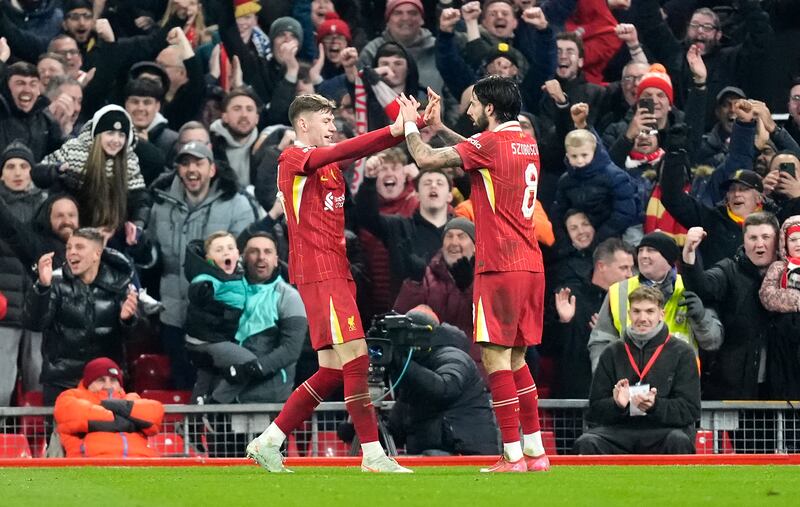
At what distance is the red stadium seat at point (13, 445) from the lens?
496 inches

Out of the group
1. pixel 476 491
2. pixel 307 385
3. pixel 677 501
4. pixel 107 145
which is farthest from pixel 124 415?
pixel 677 501

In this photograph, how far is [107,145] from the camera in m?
15.2

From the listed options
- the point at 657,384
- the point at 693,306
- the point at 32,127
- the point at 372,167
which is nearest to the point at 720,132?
the point at 372,167

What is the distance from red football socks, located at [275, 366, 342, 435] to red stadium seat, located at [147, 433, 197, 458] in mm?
1837

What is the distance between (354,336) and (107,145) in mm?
4948

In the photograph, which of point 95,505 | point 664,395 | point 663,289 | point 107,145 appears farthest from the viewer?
point 107,145

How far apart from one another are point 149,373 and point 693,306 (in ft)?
15.2

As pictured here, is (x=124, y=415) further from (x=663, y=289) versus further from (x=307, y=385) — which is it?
(x=663, y=289)

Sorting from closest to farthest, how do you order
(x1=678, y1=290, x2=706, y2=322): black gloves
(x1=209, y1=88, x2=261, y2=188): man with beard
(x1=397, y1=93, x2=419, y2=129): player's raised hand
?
(x1=397, y1=93, x2=419, y2=129): player's raised hand < (x1=678, y1=290, x2=706, y2=322): black gloves < (x1=209, y1=88, x2=261, y2=188): man with beard

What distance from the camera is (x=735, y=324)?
14.0 metres

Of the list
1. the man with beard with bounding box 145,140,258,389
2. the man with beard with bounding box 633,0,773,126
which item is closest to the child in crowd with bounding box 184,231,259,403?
the man with beard with bounding box 145,140,258,389

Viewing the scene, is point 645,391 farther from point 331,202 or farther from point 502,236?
point 331,202

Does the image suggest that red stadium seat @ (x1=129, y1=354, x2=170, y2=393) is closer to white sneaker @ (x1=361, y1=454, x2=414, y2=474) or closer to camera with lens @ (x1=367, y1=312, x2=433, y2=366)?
camera with lens @ (x1=367, y1=312, x2=433, y2=366)

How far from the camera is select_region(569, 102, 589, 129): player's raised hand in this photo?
15.3 meters
